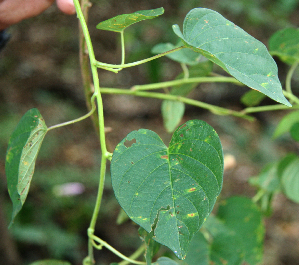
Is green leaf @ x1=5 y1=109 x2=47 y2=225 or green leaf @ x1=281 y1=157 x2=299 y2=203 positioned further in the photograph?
green leaf @ x1=281 y1=157 x2=299 y2=203

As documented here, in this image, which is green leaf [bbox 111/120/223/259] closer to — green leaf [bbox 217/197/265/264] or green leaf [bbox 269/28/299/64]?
green leaf [bbox 269/28/299/64]

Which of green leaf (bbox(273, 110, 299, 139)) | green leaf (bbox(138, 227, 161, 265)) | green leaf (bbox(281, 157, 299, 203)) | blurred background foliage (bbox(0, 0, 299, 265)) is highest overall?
green leaf (bbox(138, 227, 161, 265))

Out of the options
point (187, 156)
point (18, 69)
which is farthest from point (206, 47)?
point (18, 69)

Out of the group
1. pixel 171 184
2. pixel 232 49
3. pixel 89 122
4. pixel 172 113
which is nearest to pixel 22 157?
pixel 171 184

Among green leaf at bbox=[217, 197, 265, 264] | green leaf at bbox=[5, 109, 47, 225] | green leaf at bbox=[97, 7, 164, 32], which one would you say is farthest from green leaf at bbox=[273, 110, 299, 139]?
green leaf at bbox=[5, 109, 47, 225]

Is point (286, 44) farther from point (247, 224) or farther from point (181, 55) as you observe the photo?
point (247, 224)

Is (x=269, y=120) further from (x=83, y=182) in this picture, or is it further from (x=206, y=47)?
(x=206, y=47)

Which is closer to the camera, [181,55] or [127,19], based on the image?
[127,19]
